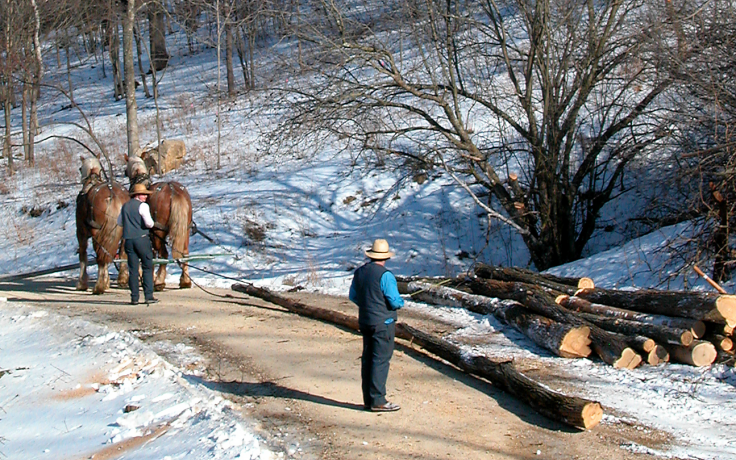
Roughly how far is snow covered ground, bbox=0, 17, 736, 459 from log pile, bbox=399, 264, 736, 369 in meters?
0.19

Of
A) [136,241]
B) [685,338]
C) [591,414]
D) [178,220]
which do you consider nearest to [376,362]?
[591,414]

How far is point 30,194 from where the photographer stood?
24000 millimetres

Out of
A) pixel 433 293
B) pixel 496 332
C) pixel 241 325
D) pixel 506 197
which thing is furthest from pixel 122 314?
pixel 506 197

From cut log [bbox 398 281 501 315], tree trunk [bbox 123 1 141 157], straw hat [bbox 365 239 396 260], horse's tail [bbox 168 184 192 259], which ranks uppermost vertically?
tree trunk [bbox 123 1 141 157]

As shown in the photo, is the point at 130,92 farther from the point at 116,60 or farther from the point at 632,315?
the point at 116,60

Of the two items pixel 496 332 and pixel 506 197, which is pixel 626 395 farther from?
pixel 506 197

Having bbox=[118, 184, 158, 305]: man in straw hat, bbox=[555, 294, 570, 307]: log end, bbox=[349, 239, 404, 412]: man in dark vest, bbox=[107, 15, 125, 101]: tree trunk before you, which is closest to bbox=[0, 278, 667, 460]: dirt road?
bbox=[349, 239, 404, 412]: man in dark vest

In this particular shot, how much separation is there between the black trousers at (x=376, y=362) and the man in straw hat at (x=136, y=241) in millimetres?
5574

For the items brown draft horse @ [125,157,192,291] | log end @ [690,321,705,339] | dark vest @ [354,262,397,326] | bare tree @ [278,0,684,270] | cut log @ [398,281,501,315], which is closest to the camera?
dark vest @ [354,262,397,326]

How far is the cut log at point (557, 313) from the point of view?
296 inches

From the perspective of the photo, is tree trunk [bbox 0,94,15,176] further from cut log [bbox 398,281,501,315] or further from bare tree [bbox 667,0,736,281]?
bare tree [bbox 667,0,736,281]

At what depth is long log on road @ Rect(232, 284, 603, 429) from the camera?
584 cm

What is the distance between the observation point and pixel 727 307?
7.16 metres

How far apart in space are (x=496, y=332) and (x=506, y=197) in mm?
5327
